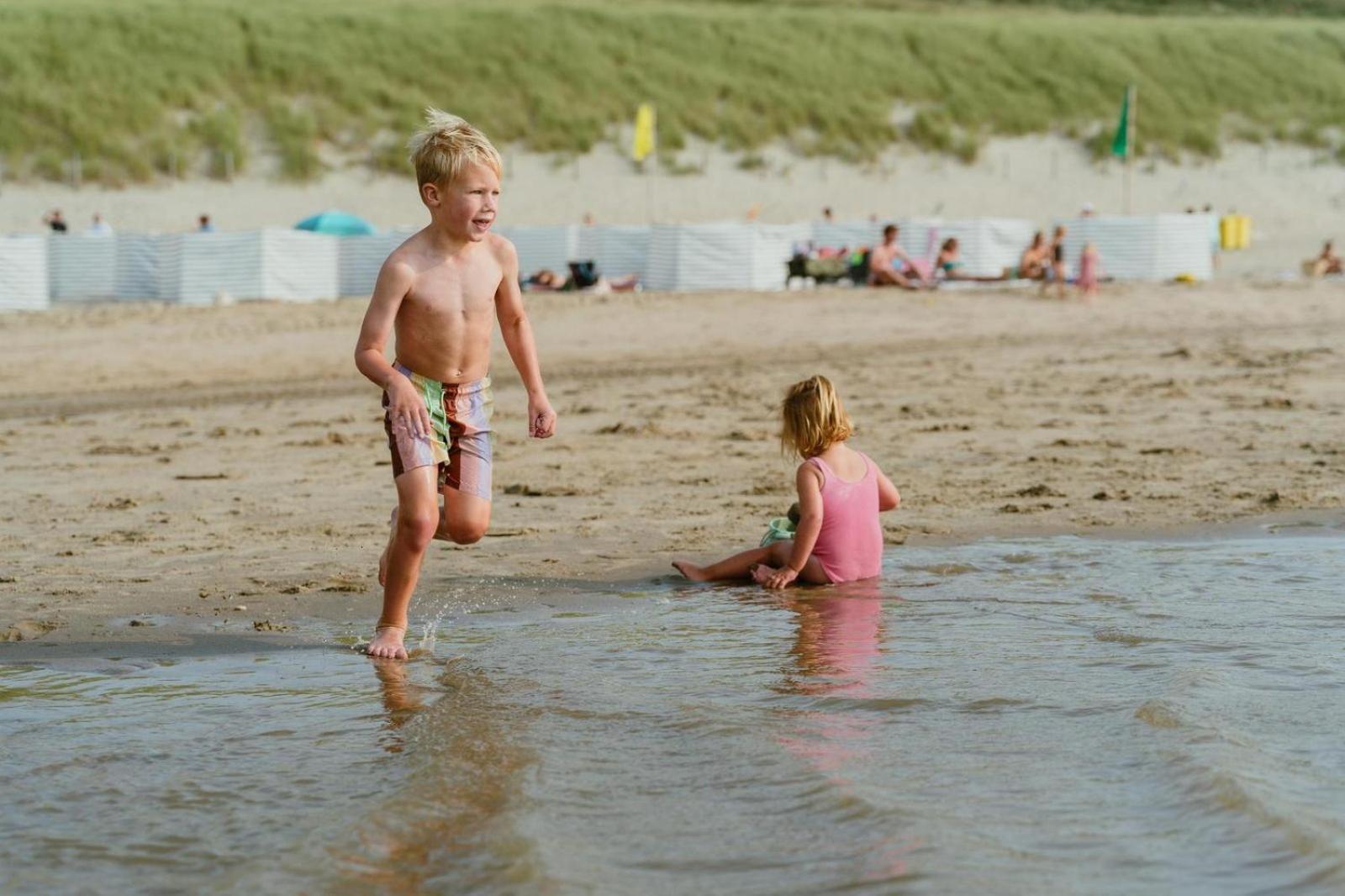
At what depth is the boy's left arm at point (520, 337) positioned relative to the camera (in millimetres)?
5188

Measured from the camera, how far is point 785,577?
6.11 meters

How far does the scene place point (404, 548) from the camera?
4977mm

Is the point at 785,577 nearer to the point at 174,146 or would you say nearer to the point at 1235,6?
the point at 174,146

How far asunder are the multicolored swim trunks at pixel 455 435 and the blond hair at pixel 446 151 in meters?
0.56

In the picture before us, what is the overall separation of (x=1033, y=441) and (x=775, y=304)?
34.1 feet

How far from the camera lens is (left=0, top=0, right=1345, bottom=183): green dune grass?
39000mm

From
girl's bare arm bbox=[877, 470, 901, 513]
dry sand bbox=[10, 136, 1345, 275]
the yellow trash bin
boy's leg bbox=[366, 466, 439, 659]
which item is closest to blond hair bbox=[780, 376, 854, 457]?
girl's bare arm bbox=[877, 470, 901, 513]

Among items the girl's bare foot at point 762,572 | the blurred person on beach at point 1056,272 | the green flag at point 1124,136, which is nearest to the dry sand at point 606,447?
the girl's bare foot at point 762,572

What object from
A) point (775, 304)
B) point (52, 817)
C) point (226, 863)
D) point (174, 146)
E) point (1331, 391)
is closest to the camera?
point (226, 863)

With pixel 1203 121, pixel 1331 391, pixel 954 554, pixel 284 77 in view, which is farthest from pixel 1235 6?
pixel 954 554

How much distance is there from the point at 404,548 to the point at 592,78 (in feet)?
137

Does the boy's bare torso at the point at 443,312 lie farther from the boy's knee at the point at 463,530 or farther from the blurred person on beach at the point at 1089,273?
the blurred person on beach at the point at 1089,273

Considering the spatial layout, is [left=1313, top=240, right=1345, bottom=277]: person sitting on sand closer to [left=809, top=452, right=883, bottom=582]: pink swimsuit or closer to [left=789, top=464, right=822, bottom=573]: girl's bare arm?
[left=809, top=452, right=883, bottom=582]: pink swimsuit

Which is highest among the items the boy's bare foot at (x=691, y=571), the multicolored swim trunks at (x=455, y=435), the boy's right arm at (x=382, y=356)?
the boy's right arm at (x=382, y=356)
